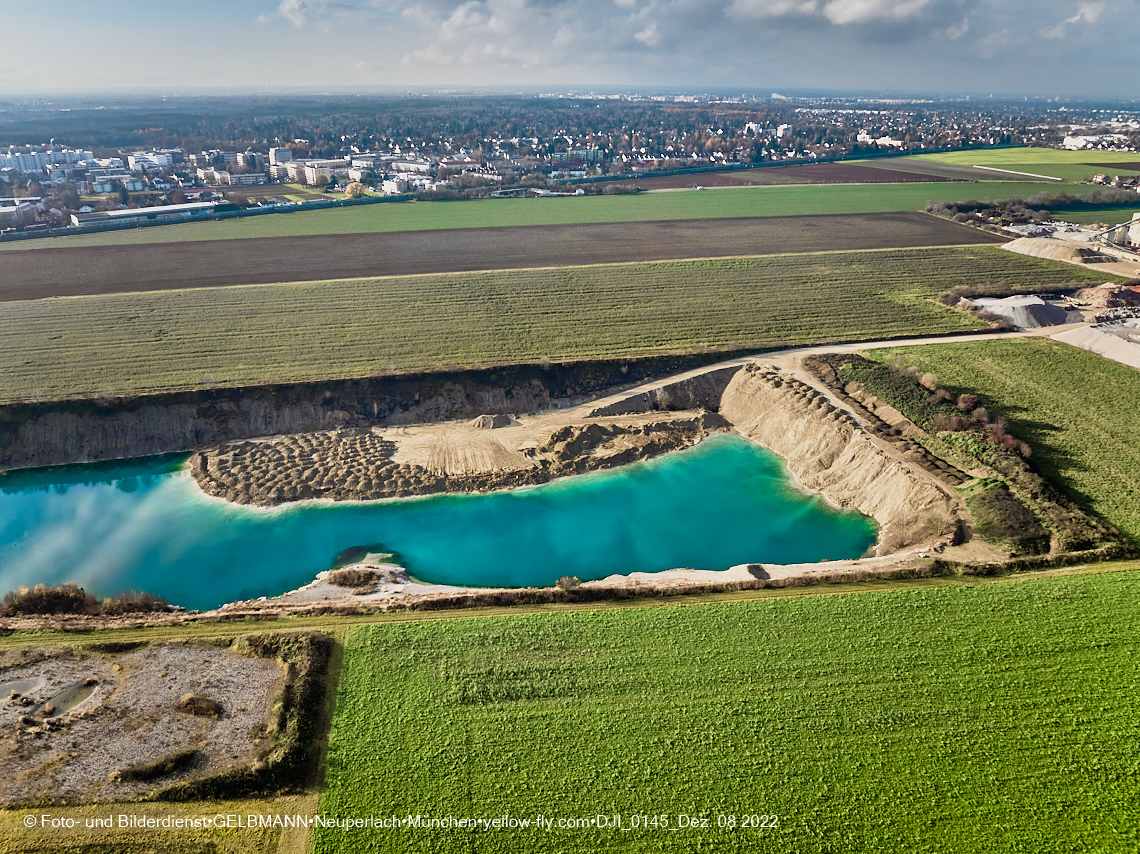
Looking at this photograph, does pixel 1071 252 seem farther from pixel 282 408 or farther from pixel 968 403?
pixel 282 408

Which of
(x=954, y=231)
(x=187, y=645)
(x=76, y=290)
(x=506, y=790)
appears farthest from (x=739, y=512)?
(x=954, y=231)

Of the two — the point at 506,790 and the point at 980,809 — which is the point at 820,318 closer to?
the point at 980,809

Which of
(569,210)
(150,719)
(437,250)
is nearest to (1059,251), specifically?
(569,210)

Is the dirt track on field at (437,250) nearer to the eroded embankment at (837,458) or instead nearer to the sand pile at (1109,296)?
the sand pile at (1109,296)

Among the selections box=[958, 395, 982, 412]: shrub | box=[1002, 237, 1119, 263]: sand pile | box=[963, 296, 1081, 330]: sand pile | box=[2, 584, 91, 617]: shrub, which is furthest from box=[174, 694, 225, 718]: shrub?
box=[1002, 237, 1119, 263]: sand pile

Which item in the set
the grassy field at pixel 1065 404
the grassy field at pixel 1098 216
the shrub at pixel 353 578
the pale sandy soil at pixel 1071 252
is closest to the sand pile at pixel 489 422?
the shrub at pixel 353 578

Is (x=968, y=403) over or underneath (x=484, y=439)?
over
